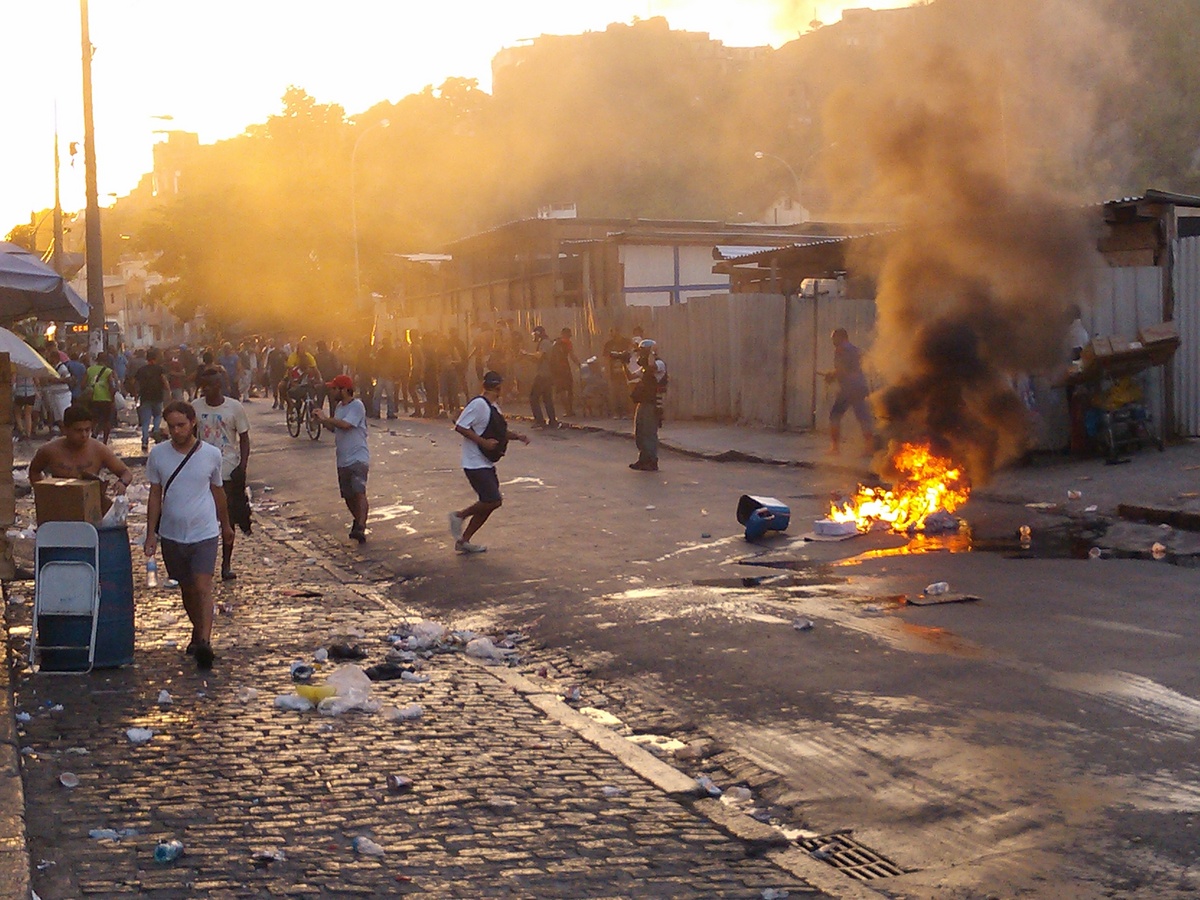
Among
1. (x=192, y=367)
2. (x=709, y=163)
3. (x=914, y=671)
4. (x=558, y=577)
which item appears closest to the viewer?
(x=914, y=671)

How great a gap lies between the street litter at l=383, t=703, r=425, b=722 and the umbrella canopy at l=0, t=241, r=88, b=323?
6026 millimetres

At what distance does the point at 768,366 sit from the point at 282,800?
17.7 meters

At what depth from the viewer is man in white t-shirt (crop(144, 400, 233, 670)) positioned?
8.27 meters

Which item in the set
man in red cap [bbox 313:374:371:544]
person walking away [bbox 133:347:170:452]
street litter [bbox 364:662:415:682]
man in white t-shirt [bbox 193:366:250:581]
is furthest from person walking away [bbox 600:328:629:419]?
street litter [bbox 364:662:415:682]

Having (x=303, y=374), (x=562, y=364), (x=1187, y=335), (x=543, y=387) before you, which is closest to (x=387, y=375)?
(x=303, y=374)

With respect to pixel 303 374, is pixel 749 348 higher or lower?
higher

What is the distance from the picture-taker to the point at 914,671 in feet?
23.8

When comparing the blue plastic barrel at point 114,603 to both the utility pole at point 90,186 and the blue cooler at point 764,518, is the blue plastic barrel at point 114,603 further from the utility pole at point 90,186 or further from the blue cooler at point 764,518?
the utility pole at point 90,186

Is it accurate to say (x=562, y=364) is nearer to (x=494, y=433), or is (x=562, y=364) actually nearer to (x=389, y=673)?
(x=494, y=433)

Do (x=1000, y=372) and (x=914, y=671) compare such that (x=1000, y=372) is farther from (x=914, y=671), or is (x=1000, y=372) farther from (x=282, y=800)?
(x=282, y=800)

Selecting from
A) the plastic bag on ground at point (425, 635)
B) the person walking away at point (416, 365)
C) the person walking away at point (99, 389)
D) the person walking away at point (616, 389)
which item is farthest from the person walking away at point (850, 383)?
the person walking away at point (416, 365)

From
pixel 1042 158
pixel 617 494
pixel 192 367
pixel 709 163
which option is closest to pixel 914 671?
pixel 617 494

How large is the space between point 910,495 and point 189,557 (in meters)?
7.54

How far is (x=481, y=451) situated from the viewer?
12234mm
